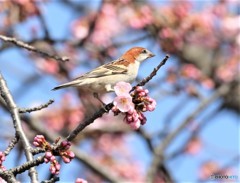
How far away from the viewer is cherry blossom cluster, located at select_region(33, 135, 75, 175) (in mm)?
2924

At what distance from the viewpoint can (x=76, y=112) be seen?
34.6 feet

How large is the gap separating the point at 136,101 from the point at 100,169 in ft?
13.1

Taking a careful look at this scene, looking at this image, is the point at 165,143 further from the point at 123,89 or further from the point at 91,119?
the point at 91,119

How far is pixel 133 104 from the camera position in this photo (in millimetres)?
3172

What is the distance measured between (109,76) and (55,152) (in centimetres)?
203

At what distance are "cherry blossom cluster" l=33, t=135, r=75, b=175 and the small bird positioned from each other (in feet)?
4.86

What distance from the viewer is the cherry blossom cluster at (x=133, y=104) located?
10.2 feet

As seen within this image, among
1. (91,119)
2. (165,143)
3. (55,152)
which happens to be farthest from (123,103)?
(165,143)

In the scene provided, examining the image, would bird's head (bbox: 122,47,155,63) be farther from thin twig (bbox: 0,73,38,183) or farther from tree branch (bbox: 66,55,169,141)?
tree branch (bbox: 66,55,169,141)

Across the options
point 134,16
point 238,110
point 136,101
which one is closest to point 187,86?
point 238,110

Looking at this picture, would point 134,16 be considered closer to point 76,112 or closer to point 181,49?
point 181,49

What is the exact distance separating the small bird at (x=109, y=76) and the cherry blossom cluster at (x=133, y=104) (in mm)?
1442

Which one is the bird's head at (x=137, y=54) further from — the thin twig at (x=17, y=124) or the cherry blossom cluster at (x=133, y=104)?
the cherry blossom cluster at (x=133, y=104)

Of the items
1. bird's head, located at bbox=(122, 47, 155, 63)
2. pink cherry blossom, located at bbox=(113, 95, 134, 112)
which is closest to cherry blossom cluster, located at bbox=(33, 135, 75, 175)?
pink cherry blossom, located at bbox=(113, 95, 134, 112)
